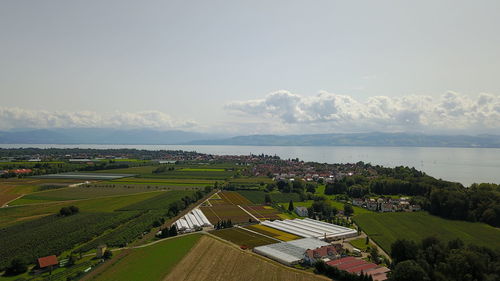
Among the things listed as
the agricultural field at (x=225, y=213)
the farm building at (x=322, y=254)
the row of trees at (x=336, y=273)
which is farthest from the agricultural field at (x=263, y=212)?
the row of trees at (x=336, y=273)

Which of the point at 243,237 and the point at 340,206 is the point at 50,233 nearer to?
the point at 243,237

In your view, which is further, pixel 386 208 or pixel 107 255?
pixel 386 208

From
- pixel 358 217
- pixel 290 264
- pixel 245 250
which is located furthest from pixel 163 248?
pixel 358 217

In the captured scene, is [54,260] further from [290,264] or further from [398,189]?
[398,189]

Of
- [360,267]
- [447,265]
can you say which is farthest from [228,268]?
[447,265]

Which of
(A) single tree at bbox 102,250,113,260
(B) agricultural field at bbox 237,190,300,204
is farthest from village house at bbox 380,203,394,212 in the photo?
(A) single tree at bbox 102,250,113,260

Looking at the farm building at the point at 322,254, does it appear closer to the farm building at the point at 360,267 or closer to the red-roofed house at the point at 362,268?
the farm building at the point at 360,267
